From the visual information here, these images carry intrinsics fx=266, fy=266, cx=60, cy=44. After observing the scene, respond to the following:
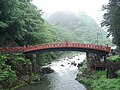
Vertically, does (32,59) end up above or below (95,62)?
above

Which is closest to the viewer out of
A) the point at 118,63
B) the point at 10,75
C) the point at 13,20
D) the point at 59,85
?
the point at 118,63

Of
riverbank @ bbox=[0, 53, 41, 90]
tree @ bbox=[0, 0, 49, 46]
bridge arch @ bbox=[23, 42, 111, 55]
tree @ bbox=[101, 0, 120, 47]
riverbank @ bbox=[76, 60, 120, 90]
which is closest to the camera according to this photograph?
riverbank @ bbox=[76, 60, 120, 90]

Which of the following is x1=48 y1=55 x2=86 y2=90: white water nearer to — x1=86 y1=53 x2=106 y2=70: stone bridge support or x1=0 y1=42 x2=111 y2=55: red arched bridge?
x1=86 y1=53 x2=106 y2=70: stone bridge support

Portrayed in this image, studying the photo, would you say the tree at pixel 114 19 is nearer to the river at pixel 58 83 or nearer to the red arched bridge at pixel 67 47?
the red arched bridge at pixel 67 47

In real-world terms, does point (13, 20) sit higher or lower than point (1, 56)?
higher

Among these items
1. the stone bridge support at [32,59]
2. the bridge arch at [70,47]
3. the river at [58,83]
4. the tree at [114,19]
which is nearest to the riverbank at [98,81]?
the river at [58,83]

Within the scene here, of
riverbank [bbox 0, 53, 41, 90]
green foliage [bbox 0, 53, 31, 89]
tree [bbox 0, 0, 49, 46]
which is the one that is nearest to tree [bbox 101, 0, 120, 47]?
riverbank [bbox 0, 53, 41, 90]

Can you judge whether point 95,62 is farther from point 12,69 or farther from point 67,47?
point 12,69

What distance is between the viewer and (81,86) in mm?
47312

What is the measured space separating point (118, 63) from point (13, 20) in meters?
24.3

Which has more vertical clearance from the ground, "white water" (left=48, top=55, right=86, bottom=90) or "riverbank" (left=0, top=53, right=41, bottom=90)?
"riverbank" (left=0, top=53, right=41, bottom=90)

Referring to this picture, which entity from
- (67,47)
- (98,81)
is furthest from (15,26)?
(98,81)

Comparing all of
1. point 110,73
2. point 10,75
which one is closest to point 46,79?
point 10,75

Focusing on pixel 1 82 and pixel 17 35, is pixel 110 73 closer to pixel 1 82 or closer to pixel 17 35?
pixel 1 82
